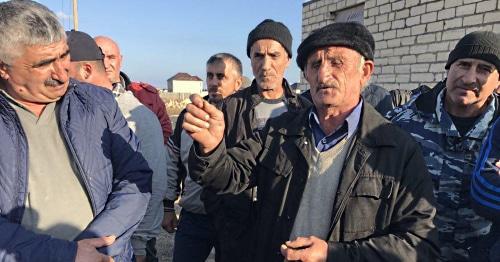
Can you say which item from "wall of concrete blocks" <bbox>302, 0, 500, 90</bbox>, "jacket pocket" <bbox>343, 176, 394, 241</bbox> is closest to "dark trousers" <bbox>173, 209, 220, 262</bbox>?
"jacket pocket" <bbox>343, 176, 394, 241</bbox>

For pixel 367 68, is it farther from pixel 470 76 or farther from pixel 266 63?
pixel 266 63

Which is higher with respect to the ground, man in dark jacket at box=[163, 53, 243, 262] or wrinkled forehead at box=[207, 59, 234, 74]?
wrinkled forehead at box=[207, 59, 234, 74]

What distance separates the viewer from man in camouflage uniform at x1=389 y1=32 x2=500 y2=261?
1.89 metres

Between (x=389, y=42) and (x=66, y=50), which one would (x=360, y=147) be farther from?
(x=389, y=42)

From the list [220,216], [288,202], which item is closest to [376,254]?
[288,202]

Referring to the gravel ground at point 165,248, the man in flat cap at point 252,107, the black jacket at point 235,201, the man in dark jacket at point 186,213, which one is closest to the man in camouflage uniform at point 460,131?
the black jacket at point 235,201

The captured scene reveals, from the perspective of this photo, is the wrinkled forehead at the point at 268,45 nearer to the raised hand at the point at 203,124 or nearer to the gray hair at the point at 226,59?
the gray hair at the point at 226,59

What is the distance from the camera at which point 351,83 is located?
1643 millimetres

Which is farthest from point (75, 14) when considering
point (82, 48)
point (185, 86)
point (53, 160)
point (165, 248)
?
point (185, 86)

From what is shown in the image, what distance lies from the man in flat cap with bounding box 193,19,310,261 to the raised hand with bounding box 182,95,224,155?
689mm

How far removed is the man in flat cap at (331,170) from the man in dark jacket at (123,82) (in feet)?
4.66

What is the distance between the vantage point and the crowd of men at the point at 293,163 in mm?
1368

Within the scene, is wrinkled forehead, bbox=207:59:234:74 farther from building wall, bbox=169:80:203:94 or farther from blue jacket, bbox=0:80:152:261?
building wall, bbox=169:80:203:94

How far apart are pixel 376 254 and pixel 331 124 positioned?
0.59 m
